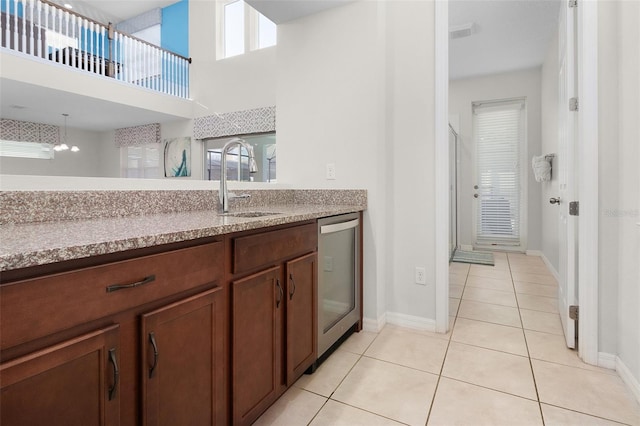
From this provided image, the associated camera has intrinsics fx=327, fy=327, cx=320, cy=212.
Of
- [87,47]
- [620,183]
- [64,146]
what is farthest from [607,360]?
[64,146]

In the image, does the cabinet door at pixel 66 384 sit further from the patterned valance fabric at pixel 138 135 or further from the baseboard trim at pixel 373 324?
the patterned valance fabric at pixel 138 135

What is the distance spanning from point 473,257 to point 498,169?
5.28ft

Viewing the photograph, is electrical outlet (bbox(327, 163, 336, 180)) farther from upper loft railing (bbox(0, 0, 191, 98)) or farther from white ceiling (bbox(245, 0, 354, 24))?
upper loft railing (bbox(0, 0, 191, 98))

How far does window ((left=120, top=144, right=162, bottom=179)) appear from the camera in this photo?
6.67 metres

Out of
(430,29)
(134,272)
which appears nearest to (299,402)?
(134,272)

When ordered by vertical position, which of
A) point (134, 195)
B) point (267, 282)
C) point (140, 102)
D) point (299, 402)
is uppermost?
point (140, 102)

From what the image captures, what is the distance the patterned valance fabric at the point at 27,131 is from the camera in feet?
20.3

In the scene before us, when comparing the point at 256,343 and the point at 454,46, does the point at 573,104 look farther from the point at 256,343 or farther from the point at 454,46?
the point at 454,46

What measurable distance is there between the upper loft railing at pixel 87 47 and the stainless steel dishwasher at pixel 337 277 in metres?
5.20

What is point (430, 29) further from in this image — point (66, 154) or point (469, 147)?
Result: point (66, 154)

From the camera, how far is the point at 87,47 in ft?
17.3

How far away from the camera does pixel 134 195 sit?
1.46 metres

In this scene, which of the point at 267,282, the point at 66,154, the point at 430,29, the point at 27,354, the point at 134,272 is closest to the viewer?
the point at 27,354

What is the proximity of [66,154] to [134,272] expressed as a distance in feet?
27.3
